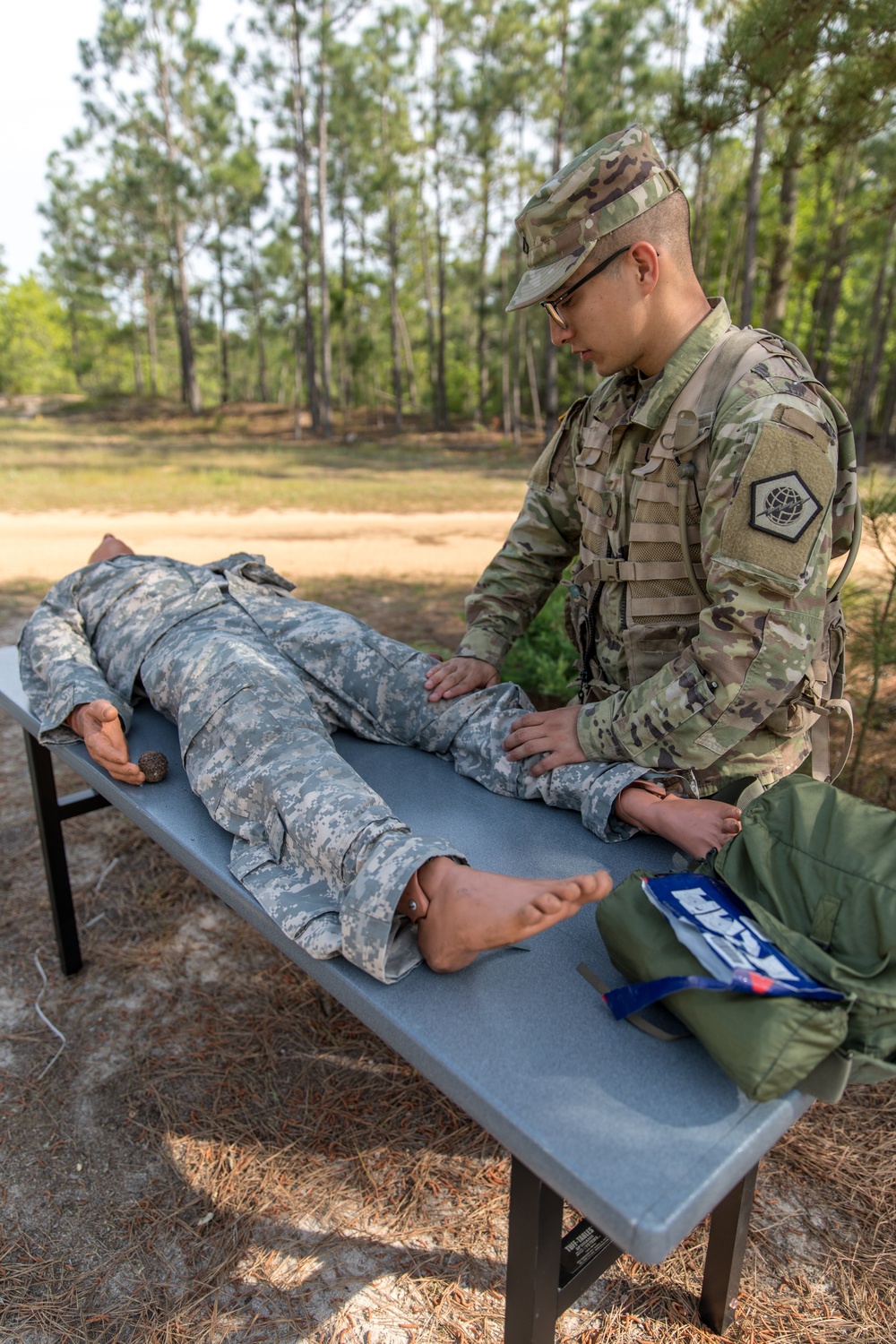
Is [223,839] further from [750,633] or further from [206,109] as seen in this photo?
A: [206,109]

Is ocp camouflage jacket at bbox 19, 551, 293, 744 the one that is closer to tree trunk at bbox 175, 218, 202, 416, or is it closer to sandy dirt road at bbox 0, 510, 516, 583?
sandy dirt road at bbox 0, 510, 516, 583

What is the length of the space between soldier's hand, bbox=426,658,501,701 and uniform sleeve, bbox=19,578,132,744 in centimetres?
82

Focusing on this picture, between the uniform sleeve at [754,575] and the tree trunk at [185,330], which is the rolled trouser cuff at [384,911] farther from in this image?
the tree trunk at [185,330]

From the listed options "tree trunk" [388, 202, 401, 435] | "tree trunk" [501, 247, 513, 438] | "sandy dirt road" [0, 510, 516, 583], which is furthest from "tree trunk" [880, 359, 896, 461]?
"sandy dirt road" [0, 510, 516, 583]

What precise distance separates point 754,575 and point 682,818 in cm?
49

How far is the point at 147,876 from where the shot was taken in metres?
3.09

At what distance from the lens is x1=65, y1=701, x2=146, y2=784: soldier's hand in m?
2.02

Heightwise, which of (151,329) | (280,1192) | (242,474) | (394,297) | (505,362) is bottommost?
(280,1192)

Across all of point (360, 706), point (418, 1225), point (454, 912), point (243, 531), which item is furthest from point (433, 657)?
point (243, 531)

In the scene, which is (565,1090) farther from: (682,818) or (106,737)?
(106,737)

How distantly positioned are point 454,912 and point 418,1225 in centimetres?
87

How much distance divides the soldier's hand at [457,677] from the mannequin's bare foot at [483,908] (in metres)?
0.85

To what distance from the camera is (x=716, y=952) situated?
1.25 meters

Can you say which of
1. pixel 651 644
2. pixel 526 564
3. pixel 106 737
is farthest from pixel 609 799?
pixel 106 737
